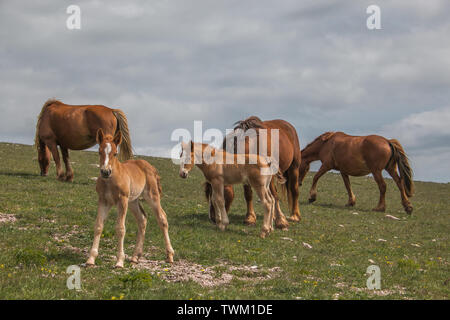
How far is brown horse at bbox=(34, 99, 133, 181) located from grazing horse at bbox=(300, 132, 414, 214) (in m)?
10.6

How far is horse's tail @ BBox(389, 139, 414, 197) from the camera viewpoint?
21875 mm

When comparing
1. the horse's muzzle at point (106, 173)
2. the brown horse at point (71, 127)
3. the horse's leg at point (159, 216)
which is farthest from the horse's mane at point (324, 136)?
the horse's muzzle at point (106, 173)

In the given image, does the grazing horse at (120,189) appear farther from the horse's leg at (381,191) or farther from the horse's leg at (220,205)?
the horse's leg at (381,191)

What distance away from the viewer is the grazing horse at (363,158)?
21.9 metres

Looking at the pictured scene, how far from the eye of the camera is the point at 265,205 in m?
12.6

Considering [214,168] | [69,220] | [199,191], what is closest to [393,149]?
[199,191]

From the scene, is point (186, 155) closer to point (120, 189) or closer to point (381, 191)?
point (120, 189)

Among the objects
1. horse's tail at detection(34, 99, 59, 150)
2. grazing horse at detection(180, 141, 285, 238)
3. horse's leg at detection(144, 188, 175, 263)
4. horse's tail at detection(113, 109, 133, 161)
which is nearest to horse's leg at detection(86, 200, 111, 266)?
horse's leg at detection(144, 188, 175, 263)

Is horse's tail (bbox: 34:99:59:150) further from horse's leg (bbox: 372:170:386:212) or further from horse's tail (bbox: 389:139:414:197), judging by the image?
horse's tail (bbox: 389:139:414:197)

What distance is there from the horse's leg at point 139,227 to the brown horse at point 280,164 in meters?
4.52

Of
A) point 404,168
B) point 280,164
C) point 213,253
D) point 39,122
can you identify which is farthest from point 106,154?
point 404,168
